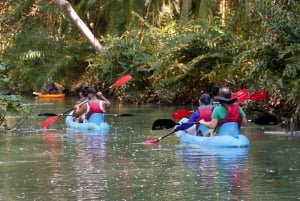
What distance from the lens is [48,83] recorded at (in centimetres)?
4284

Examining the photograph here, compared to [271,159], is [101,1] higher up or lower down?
higher up

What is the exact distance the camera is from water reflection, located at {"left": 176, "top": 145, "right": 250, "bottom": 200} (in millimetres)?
11993

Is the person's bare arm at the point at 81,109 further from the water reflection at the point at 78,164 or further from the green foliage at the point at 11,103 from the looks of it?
the green foliage at the point at 11,103

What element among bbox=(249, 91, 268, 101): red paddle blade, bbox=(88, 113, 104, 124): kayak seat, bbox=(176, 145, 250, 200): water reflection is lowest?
bbox=(176, 145, 250, 200): water reflection

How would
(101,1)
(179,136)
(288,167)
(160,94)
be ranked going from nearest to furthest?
1. (288,167)
2. (179,136)
3. (160,94)
4. (101,1)

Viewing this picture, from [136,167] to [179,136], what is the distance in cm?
489

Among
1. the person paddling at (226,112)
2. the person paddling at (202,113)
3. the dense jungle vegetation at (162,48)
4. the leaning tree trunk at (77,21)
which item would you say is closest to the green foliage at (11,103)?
the dense jungle vegetation at (162,48)

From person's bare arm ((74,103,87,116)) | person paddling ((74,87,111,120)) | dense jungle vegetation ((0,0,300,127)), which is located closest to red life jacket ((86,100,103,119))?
person paddling ((74,87,111,120))

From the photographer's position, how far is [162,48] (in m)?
31.6

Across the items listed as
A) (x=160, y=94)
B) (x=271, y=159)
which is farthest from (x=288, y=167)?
(x=160, y=94)

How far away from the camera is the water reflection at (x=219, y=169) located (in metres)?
12.0

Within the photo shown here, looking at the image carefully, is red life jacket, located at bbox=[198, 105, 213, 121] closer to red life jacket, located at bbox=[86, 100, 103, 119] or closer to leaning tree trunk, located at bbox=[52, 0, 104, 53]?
red life jacket, located at bbox=[86, 100, 103, 119]

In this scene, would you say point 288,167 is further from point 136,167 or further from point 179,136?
point 179,136

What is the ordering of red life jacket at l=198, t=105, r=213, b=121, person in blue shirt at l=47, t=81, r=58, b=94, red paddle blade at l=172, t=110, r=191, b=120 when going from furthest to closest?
1. person in blue shirt at l=47, t=81, r=58, b=94
2. red paddle blade at l=172, t=110, r=191, b=120
3. red life jacket at l=198, t=105, r=213, b=121
